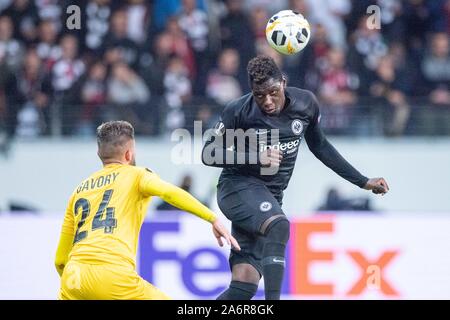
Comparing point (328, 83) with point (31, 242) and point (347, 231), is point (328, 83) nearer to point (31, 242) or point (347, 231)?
point (347, 231)

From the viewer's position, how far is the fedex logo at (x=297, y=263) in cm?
1246

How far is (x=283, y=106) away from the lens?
8.82 m

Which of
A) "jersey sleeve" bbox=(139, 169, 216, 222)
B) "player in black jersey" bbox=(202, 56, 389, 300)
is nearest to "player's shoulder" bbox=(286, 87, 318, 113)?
"player in black jersey" bbox=(202, 56, 389, 300)

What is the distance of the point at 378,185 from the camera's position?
898cm

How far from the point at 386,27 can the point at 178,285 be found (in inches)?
215

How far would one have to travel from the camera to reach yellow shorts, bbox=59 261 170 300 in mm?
7371

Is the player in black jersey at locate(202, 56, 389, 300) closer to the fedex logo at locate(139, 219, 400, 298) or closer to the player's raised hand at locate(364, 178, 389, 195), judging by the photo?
the player's raised hand at locate(364, 178, 389, 195)

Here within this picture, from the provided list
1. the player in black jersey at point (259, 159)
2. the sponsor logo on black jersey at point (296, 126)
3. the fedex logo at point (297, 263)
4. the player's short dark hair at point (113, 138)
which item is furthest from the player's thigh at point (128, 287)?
the fedex logo at point (297, 263)

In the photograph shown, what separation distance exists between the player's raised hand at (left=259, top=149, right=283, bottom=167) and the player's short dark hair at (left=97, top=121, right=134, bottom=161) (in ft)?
3.52

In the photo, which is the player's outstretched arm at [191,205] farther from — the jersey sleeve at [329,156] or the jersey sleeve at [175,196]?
the jersey sleeve at [329,156]

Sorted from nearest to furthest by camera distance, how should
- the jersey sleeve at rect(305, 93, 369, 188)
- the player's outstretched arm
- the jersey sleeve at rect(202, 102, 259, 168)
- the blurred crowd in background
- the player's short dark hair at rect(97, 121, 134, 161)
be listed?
the player's outstretched arm, the player's short dark hair at rect(97, 121, 134, 161), the jersey sleeve at rect(202, 102, 259, 168), the jersey sleeve at rect(305, 93, 369, 188), the blurred crowd in background

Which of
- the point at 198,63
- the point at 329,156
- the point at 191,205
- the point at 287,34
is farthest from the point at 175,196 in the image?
the point at 198,63

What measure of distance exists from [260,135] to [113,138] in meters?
1.52
